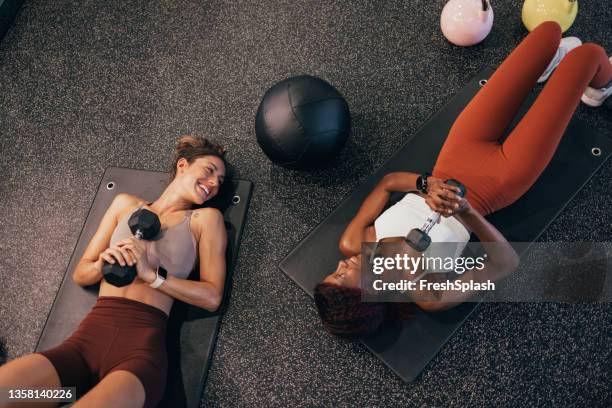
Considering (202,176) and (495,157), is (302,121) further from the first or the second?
(495,157)

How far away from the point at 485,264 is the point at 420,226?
0.96 ft

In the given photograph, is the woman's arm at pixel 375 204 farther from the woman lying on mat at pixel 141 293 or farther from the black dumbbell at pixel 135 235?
the black dumbbell at pixel 135 235

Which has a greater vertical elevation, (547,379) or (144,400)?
(144,400)

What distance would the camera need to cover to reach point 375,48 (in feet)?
8.09

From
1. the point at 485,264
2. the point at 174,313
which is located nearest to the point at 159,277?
the point at 174,313

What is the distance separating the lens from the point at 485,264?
5.66 feet

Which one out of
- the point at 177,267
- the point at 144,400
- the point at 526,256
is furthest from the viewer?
the point at 526,256

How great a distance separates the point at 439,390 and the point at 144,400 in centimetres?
109

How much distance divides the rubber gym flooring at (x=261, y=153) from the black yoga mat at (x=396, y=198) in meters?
0.09

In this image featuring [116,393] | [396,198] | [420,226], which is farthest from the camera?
[396,198]

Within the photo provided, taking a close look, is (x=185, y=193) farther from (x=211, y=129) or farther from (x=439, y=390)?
(x=439, y=390)

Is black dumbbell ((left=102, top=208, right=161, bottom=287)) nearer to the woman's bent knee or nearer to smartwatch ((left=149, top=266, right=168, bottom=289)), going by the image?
smartwatch ((left=149, top=266, right=168, bottom=289))

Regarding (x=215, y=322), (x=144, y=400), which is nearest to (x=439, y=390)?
(x=215, y=322)

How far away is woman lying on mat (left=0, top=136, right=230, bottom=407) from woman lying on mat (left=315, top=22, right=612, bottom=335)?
22.2 inches
